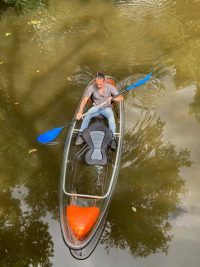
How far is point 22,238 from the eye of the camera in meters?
8.34

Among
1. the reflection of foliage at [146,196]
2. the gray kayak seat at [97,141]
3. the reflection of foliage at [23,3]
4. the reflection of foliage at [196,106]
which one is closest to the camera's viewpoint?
the reflection of foliage at [146,196]

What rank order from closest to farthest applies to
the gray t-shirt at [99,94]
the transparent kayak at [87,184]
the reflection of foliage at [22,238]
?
1. the transparent kayak at [87,184]
2. the reflection of foliage at [22,238]
3. the gray t-shirt at [99,94]

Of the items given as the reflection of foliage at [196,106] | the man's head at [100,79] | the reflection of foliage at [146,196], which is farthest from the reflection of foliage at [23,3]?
the reflection of foliage at [146,196]

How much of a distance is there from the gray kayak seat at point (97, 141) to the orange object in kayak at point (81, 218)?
107 centimetres

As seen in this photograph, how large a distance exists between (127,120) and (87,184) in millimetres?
2386

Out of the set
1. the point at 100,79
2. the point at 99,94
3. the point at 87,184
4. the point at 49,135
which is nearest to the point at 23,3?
the point at 99,94

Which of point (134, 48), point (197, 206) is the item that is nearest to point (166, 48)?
point (134, 48)

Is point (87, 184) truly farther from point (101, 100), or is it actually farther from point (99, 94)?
point (99, 94)

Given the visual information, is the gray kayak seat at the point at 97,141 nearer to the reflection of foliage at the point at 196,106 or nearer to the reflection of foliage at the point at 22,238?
the reflection of foliage at the point at 22,238

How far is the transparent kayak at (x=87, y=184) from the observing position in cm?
757

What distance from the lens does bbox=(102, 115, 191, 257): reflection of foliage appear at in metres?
8.12

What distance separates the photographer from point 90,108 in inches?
384

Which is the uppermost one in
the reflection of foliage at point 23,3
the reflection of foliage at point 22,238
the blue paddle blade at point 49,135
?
the reflection of foliage at point 23,3

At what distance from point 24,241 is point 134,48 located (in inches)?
266
